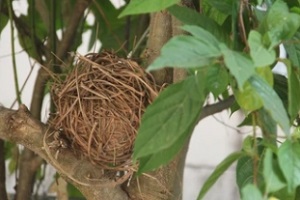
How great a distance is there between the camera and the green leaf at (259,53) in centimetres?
32

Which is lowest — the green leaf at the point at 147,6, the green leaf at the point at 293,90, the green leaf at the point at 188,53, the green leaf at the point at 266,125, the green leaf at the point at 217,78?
the green leaf at the point at 266,125

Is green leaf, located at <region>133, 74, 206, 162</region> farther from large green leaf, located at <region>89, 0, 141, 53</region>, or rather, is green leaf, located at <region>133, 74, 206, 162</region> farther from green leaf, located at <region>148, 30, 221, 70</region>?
large green leaf, located at <region>89, 0, 141, 53</region>

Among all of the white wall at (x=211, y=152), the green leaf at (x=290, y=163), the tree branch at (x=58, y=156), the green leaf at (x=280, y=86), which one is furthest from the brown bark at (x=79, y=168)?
the white wall at (x=211, y=152)

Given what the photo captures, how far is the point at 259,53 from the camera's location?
1.08 ft

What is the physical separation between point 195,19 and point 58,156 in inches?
11.0

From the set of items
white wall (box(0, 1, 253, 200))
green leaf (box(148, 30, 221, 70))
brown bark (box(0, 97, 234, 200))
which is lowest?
white wall (box(0, 1, 253, 200))

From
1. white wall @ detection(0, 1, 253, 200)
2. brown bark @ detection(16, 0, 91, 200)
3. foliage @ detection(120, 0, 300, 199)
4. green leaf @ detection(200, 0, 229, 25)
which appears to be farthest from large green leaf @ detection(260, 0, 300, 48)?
white wall @ detection(0, 1, 253, 200)

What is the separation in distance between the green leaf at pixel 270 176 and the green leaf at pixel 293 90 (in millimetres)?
58

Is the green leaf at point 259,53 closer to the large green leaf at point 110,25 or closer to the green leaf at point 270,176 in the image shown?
the green leaf at point 270,176

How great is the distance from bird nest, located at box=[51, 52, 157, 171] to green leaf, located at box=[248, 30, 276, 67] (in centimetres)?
26

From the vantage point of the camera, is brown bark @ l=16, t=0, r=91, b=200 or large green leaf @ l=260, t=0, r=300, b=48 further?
brown bark @ l=16, t=0, r=91, b=200

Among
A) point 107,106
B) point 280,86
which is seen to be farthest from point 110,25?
point 280,86

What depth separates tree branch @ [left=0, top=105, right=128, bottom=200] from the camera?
24.3 inches

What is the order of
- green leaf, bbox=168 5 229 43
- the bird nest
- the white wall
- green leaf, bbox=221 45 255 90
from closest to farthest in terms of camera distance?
green leaf, bbox=221 45 255 90 < green leaf, bbox=168 5 229 43 < the bird nest < the white wall
